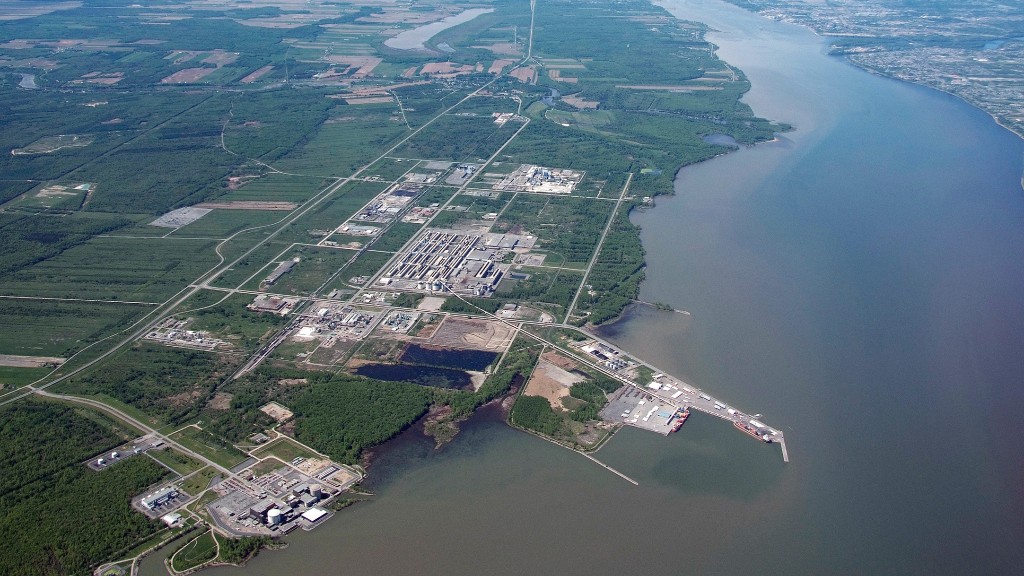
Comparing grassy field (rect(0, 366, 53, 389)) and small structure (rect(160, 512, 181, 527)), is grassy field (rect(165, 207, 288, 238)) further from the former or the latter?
small structure (rect(160, 512, 181, 527))

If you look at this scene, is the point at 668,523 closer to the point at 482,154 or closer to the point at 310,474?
the point at 310,474

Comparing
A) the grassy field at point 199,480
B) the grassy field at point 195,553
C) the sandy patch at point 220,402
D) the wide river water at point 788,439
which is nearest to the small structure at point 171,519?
the grassy field at point 195,553

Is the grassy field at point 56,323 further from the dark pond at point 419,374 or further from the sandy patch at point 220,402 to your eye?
the dark pond at point 419,374

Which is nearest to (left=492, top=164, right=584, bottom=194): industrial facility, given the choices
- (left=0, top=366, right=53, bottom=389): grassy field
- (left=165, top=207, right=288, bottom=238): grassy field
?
(left=165, top=207, right=288, bottom=238): grassy field

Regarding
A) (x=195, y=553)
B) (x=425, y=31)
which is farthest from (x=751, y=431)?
(x=425, y=31)

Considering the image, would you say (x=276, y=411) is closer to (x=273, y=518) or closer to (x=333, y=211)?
(x=273, y=518)

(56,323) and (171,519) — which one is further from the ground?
(171,519)

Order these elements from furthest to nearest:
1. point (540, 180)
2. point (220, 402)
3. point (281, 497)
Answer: point (540, 180)
point (220, 402)
point (281, 497)

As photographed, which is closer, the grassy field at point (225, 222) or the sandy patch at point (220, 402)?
the sandy patch at point (220, 402)
